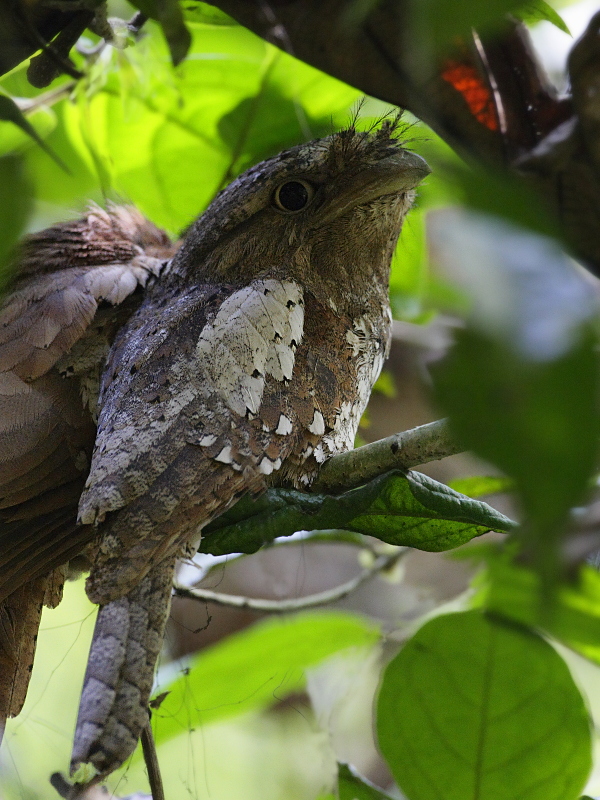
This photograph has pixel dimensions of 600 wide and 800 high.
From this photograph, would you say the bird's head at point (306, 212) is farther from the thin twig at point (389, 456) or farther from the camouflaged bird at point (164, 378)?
the thin twig at point (389, 456)

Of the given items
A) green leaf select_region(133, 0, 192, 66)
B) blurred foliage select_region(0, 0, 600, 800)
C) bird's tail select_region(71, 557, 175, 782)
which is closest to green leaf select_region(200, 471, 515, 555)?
blurred foliage select_region(0, 0, 600, 800)

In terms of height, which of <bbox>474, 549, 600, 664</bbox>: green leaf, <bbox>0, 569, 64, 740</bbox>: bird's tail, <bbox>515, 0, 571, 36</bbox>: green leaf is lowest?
<bbox>0, 569, 64, 740</bbox>: bird's tail

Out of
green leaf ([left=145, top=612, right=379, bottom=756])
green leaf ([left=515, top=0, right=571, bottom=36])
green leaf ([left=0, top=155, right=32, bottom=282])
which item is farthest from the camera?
green leaf ([left=145, top=612, right=379, bottom=756])

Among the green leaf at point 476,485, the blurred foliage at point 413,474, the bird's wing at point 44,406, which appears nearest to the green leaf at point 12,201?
the blurred foliage at point 413,474

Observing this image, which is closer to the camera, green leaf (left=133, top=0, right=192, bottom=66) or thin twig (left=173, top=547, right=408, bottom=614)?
green leaf (left=133, top=0, right=192, bottom=66)

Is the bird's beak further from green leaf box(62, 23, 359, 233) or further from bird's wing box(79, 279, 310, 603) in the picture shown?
green leaf box(62, 23, 359, 233)

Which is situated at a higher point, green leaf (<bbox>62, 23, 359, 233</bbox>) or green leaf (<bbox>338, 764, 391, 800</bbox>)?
green leaf (<bbox>62, 23, 359, 233</bbox>)

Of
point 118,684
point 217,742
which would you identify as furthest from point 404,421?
point 118,684
